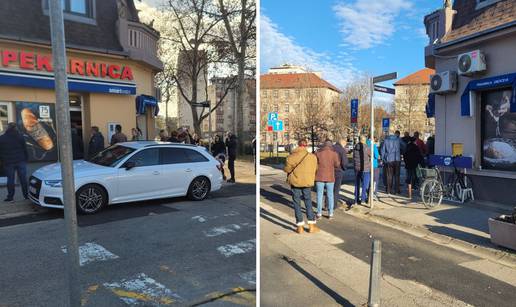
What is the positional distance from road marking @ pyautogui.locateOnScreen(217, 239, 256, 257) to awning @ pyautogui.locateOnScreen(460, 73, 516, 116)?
22.2 feet

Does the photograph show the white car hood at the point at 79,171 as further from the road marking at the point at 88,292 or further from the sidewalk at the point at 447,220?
the sidewalk at the point at 447,220

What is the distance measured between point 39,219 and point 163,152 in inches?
113

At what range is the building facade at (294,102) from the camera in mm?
3330

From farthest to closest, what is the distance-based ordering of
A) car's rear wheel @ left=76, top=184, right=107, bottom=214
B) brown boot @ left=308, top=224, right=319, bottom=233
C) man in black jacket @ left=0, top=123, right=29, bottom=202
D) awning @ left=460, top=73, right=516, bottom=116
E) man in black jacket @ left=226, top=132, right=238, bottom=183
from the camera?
1. man in black jacket @ left=226, top=132, right=238, bottom=183
2. awning @ left=460, top=73, right=516, bottom=116
3. man in black jacket @ left=0, top=123, right=29, bottom=202
4. car's rear wheel @ left=76, top=184, right=107, bottom=214
5. brown boot @ left=308, top=224, right=319, bottom=233

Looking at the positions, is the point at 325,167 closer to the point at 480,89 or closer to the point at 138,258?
the point at 138,258

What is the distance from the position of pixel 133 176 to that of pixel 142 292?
4.70 metres

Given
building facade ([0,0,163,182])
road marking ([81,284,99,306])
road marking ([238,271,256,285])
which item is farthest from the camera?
building facade ([0,0,163,182])

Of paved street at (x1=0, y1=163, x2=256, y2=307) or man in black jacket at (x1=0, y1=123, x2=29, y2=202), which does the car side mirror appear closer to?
paved street at (x1=0, y1=163, x2=256, y2=307)

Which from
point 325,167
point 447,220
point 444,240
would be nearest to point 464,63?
point 447,220

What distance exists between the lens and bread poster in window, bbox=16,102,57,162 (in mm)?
11914

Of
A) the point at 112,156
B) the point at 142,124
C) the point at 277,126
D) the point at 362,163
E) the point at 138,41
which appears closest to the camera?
Answer: the point at 277,126

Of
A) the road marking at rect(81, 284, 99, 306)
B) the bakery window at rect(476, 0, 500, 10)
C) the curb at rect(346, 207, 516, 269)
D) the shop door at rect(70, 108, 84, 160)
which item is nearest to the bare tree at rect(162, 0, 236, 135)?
the shop door at rect(70, 108, 84, 160)

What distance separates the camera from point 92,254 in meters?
5.35

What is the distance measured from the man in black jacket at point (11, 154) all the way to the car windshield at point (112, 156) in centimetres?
151
